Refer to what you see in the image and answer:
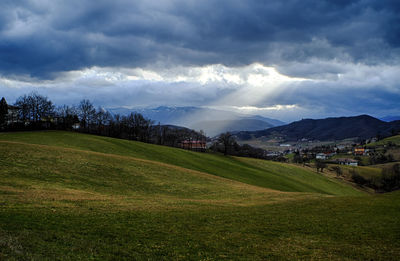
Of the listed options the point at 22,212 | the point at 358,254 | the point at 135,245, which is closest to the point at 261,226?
the point at 358,254

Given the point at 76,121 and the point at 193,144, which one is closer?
the point at 76,121

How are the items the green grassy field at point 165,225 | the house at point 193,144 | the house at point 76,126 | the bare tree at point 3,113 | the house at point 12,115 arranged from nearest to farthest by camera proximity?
the green grassy field at point 165,225
the bare tree at point 3,113
the house at point 12,115
the house at point 76,126
the house at point 193,144

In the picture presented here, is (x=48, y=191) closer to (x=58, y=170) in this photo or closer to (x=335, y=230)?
(x=58, y=170)

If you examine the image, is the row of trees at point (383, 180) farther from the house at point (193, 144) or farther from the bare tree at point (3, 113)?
the bare tree at point (3, 113)

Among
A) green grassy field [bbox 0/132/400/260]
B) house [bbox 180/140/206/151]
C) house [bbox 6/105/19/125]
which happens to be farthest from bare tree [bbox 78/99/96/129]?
green grassy field [bbox 0/132/400/260]

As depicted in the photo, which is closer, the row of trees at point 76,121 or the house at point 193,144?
the row of trees at point 76,121

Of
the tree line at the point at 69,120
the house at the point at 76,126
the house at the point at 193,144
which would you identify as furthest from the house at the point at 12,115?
the house at the point at 193,144

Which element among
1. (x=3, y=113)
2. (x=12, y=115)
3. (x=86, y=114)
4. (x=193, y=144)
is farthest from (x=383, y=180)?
(x=3, y=113)

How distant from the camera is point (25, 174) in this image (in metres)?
32.9

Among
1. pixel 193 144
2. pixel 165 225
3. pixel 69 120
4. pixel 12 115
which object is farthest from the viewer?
pixel 193 144

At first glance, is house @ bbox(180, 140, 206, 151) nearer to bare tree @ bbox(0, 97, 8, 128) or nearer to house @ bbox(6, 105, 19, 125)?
house @ bbox(6, 105, 19, 125)

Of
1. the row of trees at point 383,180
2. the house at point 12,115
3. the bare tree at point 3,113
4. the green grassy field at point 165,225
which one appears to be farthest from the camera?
the row of trees at point 383,180

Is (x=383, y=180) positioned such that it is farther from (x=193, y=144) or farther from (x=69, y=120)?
(x=69, y=120)

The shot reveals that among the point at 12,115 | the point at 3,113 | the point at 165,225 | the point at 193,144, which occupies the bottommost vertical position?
the point at 165,225
